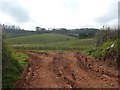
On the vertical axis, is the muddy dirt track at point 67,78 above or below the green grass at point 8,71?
below

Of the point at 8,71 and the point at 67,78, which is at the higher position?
the point at 8,71

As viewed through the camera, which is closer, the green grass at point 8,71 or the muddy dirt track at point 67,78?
the green grass at point 8,71

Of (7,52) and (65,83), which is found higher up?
(7,52)

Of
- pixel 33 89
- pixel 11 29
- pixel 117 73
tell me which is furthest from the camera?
→ pixel 11 29

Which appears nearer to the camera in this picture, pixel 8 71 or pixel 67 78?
pixel 8 71

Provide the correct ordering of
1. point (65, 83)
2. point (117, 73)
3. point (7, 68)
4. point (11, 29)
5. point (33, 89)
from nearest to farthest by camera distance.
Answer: point (33, 89) → point (65, 83) → point (7, 68) → point (117, 73) → point (11, 29)

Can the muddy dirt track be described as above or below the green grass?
below

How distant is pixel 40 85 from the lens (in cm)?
1167

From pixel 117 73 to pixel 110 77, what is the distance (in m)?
1.35

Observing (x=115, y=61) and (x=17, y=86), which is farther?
(x=115, y=61)

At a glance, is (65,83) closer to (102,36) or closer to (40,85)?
(40,85)

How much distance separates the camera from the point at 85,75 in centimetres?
1420

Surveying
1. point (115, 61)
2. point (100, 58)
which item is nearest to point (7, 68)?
point (115, 61)

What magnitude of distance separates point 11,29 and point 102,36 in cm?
9899
